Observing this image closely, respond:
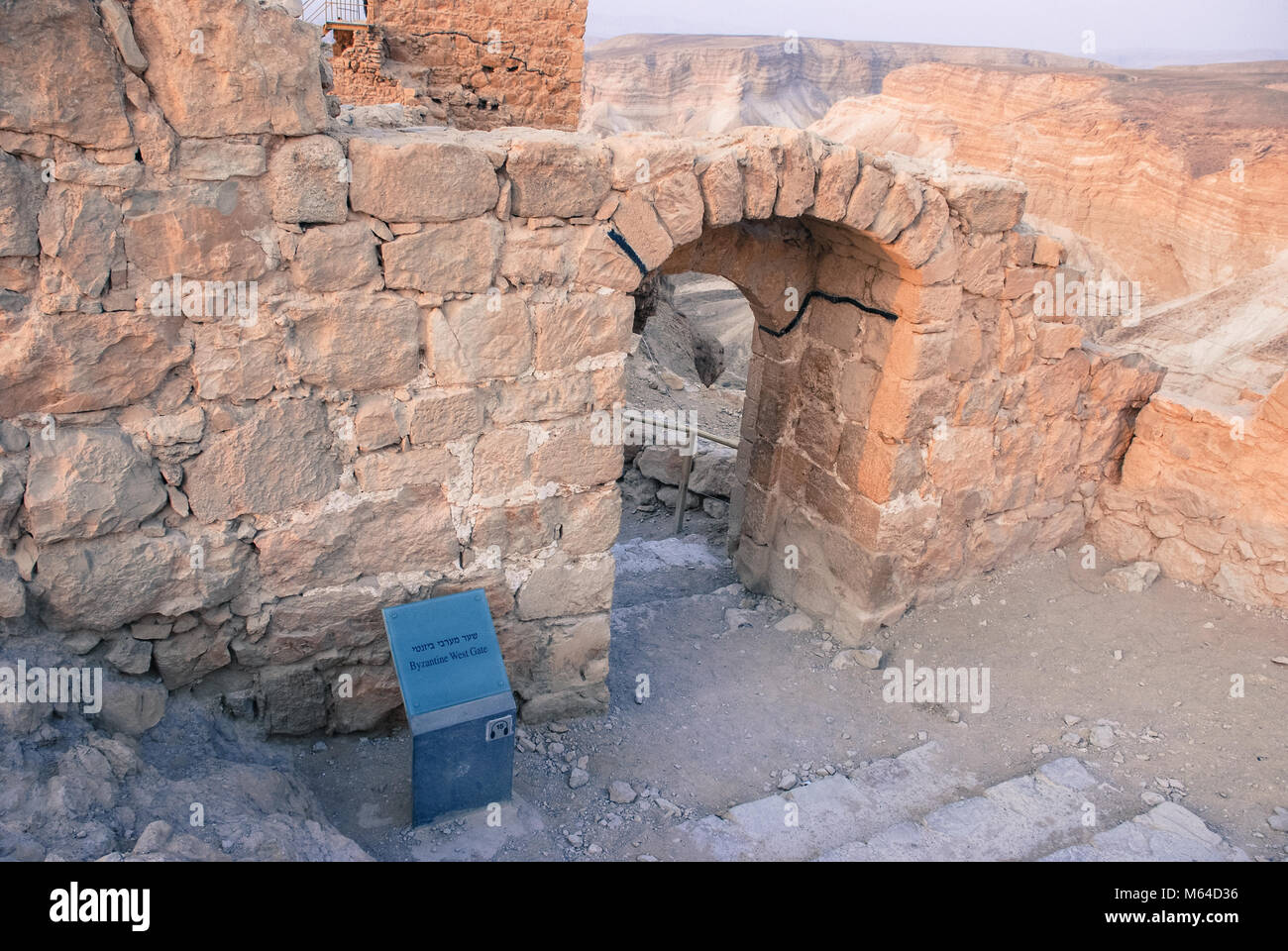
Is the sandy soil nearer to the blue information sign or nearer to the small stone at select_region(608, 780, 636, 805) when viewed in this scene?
the small stone at select_region(608, 780, 636, 805)

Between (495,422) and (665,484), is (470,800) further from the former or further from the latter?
(665,484)

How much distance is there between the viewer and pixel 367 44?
28.6 ft

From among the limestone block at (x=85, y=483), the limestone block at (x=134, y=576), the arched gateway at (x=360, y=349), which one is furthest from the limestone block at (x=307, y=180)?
the limestone block at (x=134, y=576)

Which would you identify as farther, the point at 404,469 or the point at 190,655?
the point at 404,469

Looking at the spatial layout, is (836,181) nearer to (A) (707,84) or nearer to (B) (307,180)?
(B) (307,180)

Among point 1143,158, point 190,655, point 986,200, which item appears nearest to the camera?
point 190,655

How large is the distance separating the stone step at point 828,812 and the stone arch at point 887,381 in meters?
1.10

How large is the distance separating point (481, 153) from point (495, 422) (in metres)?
1.04

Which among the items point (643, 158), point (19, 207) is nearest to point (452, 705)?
point (19, 207)

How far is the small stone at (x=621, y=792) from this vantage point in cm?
381

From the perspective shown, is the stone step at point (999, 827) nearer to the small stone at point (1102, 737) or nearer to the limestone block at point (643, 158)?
the small stone at point (1102, 737)

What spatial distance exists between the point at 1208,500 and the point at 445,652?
14.7 ft

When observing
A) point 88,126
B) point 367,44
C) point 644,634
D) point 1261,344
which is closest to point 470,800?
point 644,634

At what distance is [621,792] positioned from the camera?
383 centimetres
